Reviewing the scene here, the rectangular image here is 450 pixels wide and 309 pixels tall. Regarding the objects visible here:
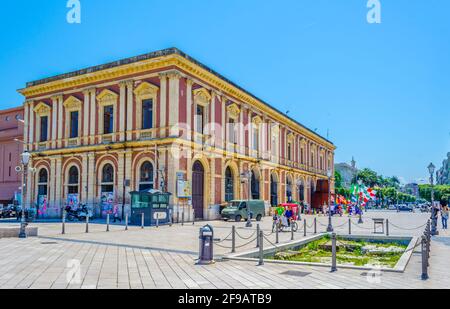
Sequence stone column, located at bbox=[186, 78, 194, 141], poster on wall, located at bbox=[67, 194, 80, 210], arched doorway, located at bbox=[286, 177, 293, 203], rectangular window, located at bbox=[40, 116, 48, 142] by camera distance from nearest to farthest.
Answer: stone column, located at bbox=[186, 78, 194, 141] < poster on wall, located at bbox=[67, 194, 80, 210] < rectangular window, located at bbox=[40, 116, 48, 142] < arched doorway, located at bbox=[286, 177, 293, 203]

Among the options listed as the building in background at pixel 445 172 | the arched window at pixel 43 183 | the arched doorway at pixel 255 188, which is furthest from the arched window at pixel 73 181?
the building in background at pixel 445 172

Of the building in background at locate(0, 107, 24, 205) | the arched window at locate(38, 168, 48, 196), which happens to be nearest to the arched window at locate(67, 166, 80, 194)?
the arched window at locate(38, 168, 48, 196)

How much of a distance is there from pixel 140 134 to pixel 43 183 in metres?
12.0

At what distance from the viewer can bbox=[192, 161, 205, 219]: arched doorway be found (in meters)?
32.4

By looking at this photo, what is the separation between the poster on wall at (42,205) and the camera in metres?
35.9

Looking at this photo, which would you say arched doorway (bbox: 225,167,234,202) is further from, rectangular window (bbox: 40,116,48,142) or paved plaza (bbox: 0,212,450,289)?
paved plaza (bbox: 0,212,450,289)

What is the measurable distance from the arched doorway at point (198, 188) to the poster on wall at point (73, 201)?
9.90 meters

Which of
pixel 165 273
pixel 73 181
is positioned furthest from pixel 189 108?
pixel 165 273

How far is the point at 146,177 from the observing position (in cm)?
3105

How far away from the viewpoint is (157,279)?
8547 millimetres

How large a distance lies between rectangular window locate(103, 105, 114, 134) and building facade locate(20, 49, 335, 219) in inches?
3.2

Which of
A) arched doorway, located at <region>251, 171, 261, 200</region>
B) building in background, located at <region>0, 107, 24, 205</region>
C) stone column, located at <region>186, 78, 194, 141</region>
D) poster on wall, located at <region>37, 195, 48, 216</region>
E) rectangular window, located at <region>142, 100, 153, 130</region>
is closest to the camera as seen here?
stone column, located at <region>186, 78, 194, 141</region>

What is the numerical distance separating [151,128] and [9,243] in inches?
668
